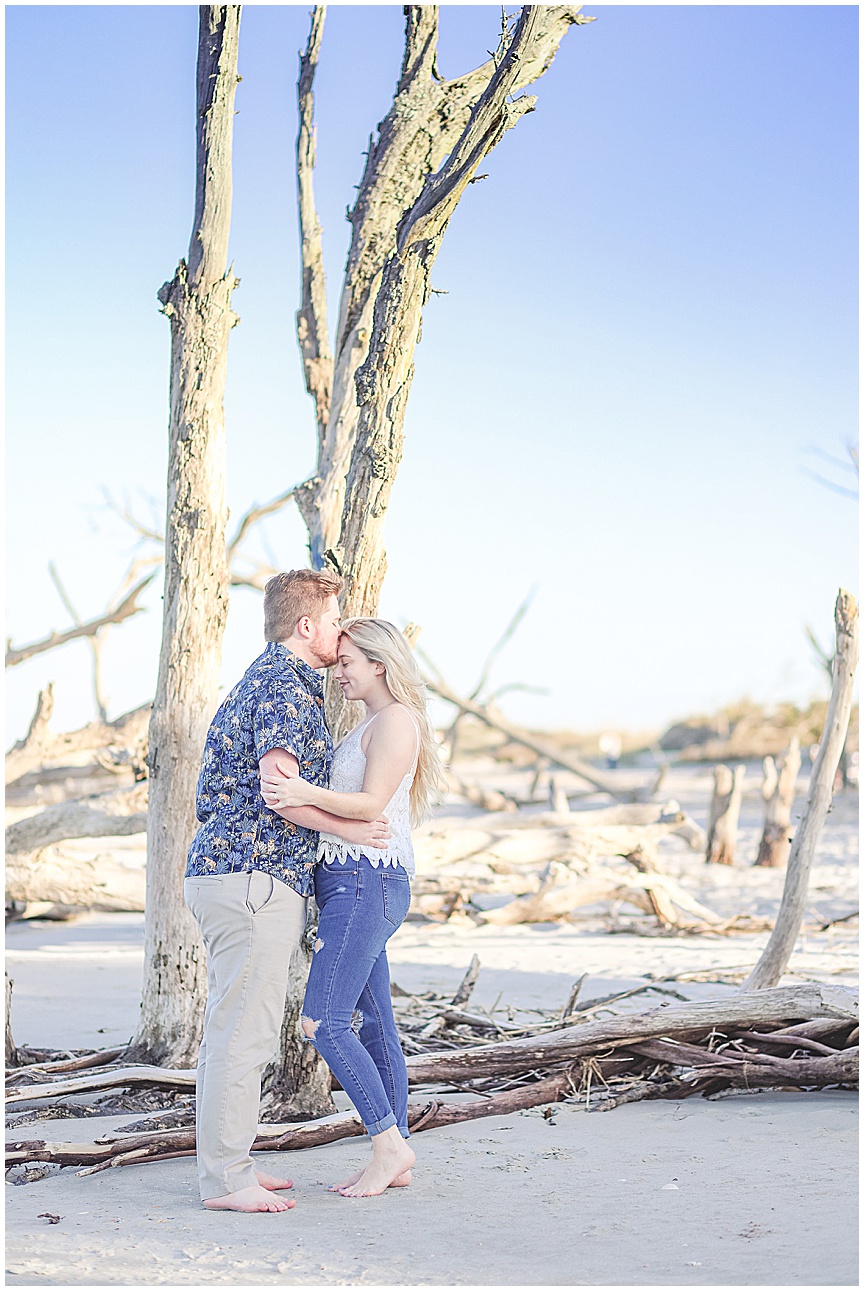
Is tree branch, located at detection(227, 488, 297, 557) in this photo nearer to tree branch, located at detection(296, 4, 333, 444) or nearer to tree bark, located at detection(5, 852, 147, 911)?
tree bark, located at detection(5, 852, 147, 911)

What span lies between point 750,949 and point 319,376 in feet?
18.1

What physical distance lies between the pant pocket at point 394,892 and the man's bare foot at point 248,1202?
0.80 meters

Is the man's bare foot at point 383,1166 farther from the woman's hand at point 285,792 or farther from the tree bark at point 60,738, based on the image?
the tree bark at point 60,738

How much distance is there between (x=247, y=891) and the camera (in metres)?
3.27

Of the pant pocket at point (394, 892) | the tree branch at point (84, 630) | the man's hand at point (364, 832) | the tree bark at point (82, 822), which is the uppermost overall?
the tree branch at point (84, 630)

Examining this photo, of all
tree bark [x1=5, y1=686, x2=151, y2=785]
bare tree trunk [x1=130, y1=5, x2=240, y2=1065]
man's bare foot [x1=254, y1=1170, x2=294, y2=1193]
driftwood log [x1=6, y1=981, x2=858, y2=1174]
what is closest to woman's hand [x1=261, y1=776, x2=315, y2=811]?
man's bare foot [x1=254, y1=1170, x2=294, y2=1193]

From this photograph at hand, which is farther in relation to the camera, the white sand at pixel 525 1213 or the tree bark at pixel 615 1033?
the tree bark at pixel 615 1033

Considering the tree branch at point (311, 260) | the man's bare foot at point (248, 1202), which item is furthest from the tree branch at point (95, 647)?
the man's bare foot at point (248, 1202)

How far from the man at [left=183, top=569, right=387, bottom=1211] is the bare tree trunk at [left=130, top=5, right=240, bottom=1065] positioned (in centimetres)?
147

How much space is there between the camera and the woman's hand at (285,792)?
3238 millimetres

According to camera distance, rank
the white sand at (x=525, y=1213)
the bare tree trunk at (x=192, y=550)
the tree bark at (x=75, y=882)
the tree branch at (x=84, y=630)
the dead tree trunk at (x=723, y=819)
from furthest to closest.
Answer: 1. the dead tree trunk at (x=723, y=819)
2. the tree branch at (x=84, y=630)
3. the tree bark at (x=75, y=882)
4. the bare tree trunk at (x=192, y=550)
5. the white sand at (x=525, y=1213)

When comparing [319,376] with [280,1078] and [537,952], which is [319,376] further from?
[537,952]

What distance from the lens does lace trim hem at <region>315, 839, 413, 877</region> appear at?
339 centimetres

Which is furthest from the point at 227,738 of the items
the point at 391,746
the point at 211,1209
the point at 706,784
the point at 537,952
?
Result: the point at 706,784
